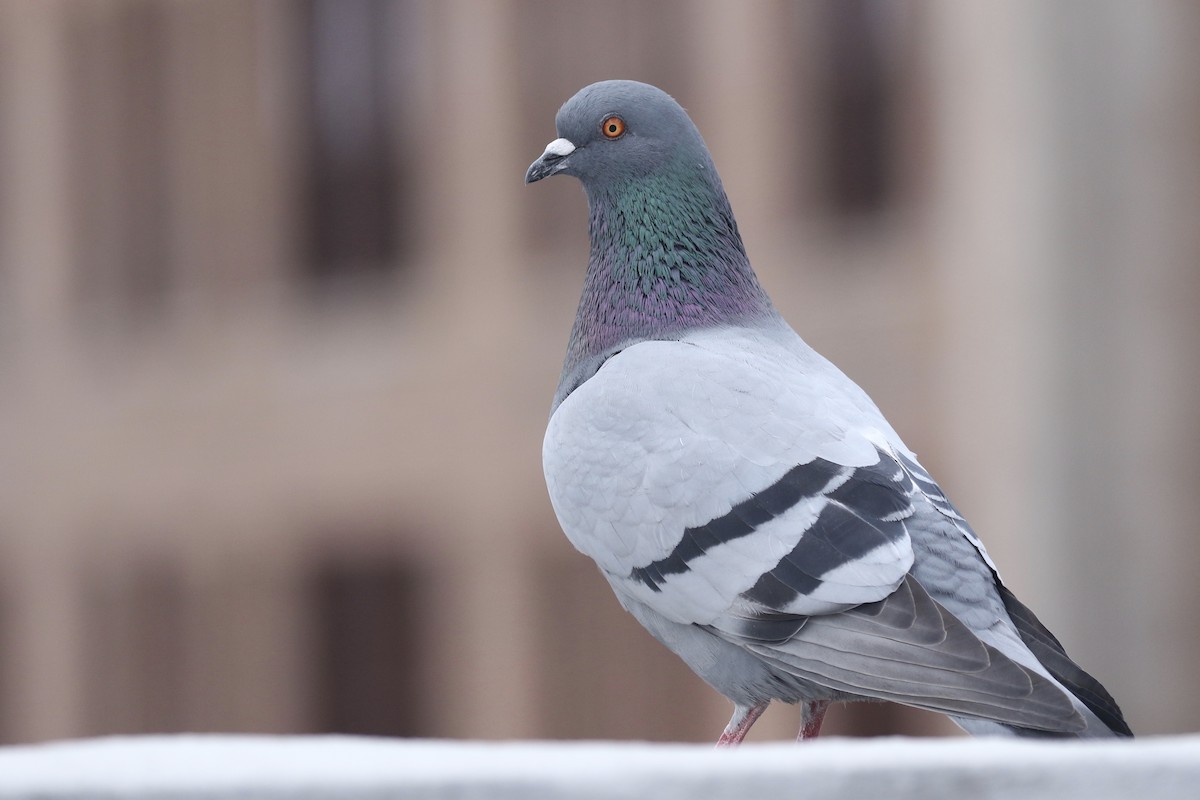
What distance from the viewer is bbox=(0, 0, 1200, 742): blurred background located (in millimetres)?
8133

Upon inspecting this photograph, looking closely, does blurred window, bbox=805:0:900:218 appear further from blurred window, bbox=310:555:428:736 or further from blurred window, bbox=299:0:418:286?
blurred window, bbox=310:555:428:736

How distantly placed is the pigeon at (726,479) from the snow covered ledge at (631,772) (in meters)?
0.72

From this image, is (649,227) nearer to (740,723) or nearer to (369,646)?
(740,723)

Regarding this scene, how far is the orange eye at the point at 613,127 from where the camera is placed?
2357 millimetres

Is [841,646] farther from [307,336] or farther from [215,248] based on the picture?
[215,248]

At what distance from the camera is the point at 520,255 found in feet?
30.9

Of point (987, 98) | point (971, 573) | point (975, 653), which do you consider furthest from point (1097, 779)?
point (987, 98)

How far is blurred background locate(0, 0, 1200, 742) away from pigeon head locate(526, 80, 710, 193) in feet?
18.9

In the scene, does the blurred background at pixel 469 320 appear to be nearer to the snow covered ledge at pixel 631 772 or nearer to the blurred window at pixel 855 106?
the blurred window at pixel 855 106

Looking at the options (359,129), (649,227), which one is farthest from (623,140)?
(359,129)

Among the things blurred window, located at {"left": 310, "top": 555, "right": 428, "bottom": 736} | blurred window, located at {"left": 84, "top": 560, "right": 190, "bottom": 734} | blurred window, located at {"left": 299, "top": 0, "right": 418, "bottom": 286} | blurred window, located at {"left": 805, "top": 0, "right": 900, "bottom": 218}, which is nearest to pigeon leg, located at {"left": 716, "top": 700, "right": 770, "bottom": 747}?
blurred window, located at {"left": 805, "top": 0, "right": 900, "bottom": 218}

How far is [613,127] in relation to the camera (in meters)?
2.36

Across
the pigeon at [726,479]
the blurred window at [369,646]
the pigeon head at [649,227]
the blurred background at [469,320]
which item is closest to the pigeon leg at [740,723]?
the pigeon at [726,479]

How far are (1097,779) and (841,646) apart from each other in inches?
32.2
